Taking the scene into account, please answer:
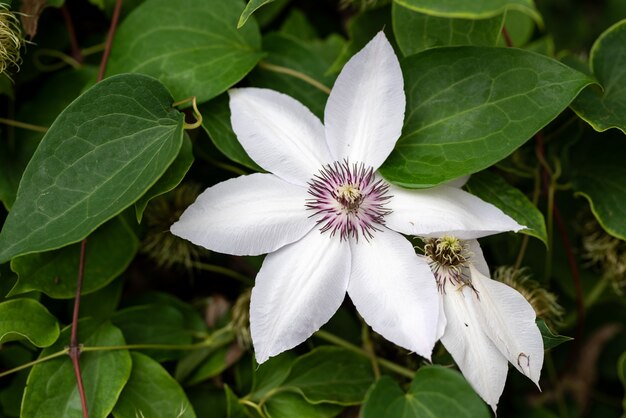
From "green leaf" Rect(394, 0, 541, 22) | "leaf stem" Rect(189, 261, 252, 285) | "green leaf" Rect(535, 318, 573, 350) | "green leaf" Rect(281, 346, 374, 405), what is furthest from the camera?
"leaf stem" Rect(189, 261, 252, 285)

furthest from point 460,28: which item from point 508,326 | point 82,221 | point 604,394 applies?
point 604,394

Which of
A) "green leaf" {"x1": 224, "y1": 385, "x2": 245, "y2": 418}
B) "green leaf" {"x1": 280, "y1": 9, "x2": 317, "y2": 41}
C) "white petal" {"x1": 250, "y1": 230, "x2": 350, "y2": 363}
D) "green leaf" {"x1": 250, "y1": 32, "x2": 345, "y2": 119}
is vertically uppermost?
"green leaf" {"x1": 250, "y1": 32, "x2": 345, "y2": 119}

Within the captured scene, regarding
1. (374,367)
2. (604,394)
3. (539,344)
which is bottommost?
(604,394)

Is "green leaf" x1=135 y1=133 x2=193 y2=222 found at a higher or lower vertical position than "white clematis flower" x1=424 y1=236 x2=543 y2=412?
higher

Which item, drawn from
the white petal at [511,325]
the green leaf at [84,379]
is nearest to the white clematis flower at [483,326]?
the white petal at [511,325]

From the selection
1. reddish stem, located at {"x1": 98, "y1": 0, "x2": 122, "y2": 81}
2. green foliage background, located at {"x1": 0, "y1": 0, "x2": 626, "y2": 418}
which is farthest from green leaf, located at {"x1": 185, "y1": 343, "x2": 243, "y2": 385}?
reddish stem, located at {"x1": 98, "y1": 0, "x2": 122, "y2": 81}

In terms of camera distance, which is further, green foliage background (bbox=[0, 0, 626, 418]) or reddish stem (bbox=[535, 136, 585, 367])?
reddish stem (bbox=[535, 136, 585, 367])

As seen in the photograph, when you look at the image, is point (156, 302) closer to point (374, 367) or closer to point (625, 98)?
point (374, 367)

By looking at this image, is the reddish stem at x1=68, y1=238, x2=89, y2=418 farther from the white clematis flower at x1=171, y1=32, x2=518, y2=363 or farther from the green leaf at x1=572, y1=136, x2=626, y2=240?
the green leaf at x1=572, y1=136, x2=626, y2=240
